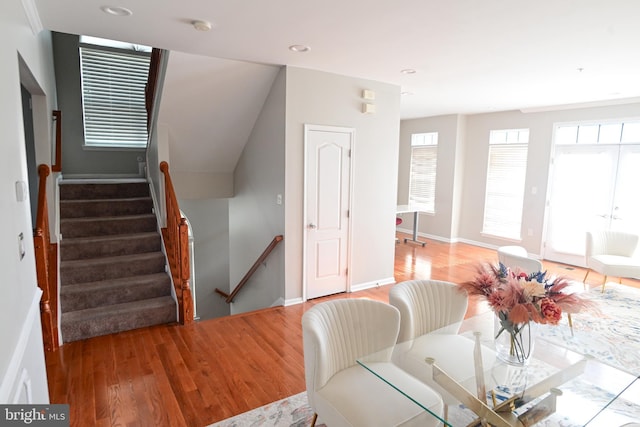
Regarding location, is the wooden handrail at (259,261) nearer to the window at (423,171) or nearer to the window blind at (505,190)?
the window at (423,171)

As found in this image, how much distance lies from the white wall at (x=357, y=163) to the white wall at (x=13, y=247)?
246 cm

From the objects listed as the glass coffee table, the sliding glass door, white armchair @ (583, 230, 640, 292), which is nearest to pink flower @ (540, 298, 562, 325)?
the glass coffee table

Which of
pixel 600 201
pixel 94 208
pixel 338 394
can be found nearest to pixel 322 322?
pixel 338 394

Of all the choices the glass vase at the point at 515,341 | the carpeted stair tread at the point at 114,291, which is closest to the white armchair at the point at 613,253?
the glass vase at the point at 515,341

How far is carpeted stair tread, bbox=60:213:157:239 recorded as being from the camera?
14.2 feet

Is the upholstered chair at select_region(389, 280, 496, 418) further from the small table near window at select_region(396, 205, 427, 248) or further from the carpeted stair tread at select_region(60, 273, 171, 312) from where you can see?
the small table near window at select_region(396, 205, 427, 248)

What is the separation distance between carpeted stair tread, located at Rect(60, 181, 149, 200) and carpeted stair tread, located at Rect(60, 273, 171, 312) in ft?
5.13

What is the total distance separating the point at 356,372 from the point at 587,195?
232 inches

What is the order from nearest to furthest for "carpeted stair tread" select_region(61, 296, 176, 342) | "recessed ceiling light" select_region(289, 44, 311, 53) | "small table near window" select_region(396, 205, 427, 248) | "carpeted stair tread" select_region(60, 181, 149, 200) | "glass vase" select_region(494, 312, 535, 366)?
"glass vase" select_region(494, 312, 535, 366)
"recessed ceiling light" select_region(289, 44, 311, 53)
"carpeted stair tread" select_region(61, 296, 176, 342)
"carpeted stair tread" select_region(60, 181, 149, 200)
"small table near window" select_region(396, 205, 427, 248)

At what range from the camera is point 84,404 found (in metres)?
2.50

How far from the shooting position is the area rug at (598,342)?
2342mm

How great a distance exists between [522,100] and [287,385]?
5.56m

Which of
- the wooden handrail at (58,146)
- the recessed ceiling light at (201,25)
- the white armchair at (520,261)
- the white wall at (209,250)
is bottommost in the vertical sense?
the white wall at (209,250)

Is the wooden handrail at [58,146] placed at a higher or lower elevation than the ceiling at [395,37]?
lower
